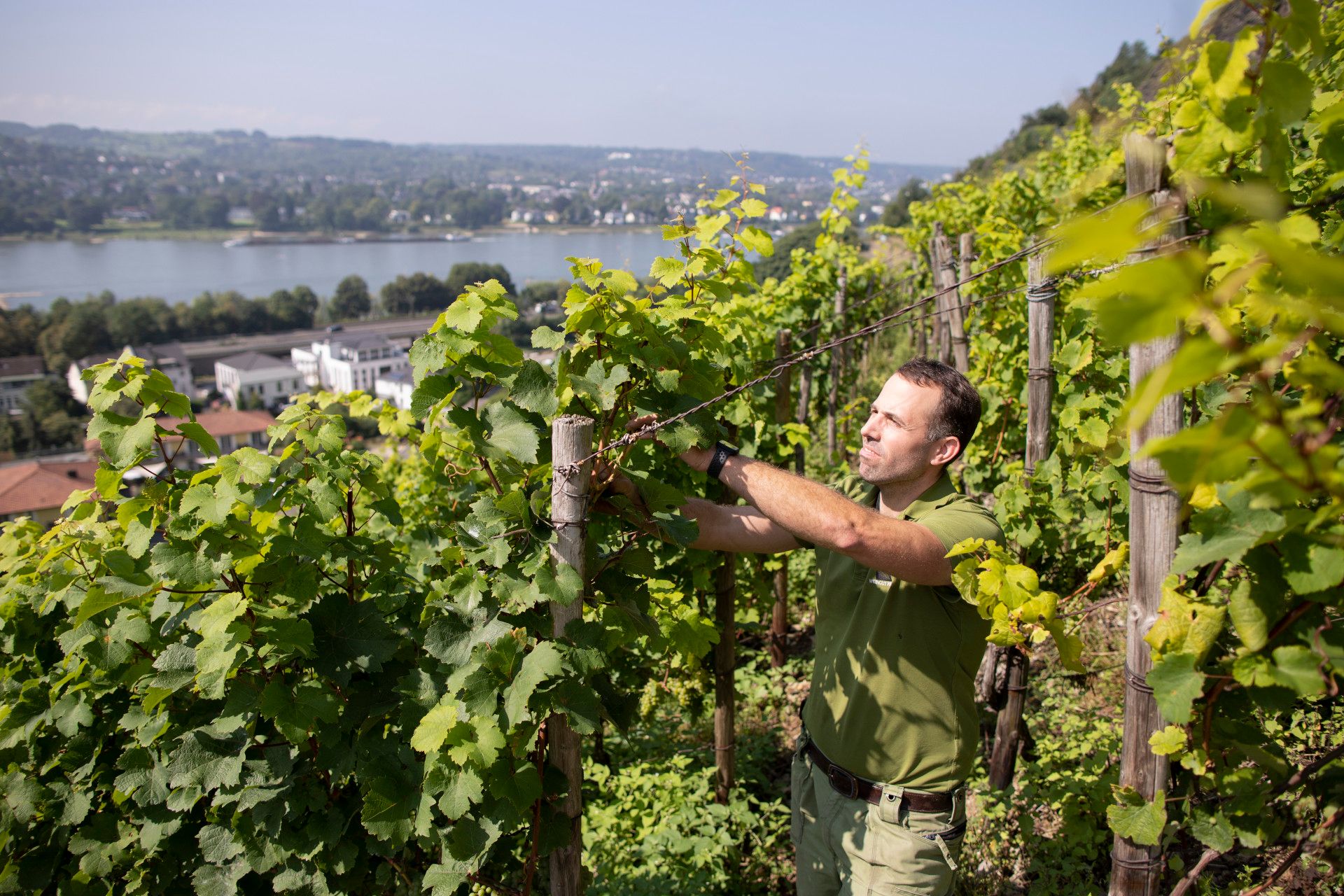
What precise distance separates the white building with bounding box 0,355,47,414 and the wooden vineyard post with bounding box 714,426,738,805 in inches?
2773

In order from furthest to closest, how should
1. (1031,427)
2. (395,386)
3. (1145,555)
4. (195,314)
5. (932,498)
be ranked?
(195,314)
(395,386)
(1031,427)
(932,498)
(1145,555)

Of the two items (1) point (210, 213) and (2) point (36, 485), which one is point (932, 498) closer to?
(2) point (36, 485)

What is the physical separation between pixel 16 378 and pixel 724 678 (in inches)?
2941

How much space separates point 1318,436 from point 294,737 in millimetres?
2123

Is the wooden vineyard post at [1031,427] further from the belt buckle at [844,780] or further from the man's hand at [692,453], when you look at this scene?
the man's hand at [692,453]

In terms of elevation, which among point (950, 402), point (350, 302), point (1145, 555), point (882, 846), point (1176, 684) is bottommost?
point (350, 302)

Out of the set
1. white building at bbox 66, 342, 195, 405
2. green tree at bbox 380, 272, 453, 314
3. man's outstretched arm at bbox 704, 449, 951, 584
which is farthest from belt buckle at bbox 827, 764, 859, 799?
green tree at bbox 380, 272, 453, 314

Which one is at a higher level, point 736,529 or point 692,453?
point 692,453

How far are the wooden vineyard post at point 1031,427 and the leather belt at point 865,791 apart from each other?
107 centimetres

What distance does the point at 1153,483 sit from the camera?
1385 mm

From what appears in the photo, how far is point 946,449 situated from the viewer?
2152 mm

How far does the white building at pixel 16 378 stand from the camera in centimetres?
5806

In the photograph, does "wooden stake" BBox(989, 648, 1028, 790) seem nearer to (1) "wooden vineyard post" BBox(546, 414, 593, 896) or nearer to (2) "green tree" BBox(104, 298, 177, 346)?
(1) "wooden vineyard post" BBox(546, 414, 593, 896)

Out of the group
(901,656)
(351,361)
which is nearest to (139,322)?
(351,361)
